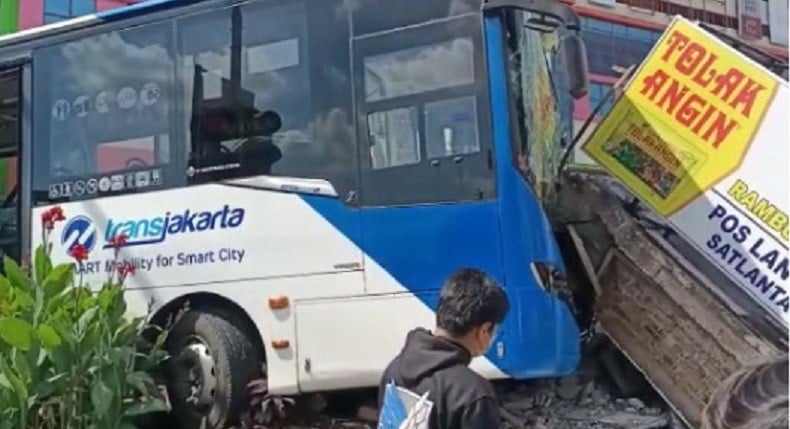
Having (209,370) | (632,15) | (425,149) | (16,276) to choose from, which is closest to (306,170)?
(425,149)

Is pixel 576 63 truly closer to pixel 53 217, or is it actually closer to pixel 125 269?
pixel 125 269

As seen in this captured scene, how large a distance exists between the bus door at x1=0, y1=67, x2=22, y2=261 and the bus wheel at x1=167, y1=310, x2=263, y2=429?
1.61 metres

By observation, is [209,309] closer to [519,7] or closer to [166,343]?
[166,343]

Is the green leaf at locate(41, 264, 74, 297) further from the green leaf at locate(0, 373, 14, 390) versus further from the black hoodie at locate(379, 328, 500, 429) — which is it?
the black hoodie at locate(379, 328, 500, 429)

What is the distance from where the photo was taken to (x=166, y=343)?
732 cm

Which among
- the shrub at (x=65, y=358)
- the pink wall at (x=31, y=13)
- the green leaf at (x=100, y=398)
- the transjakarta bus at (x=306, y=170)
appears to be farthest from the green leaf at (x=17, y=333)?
the pink wall at (x=31, y=13)

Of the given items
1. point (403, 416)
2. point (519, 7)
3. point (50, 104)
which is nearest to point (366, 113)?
point (519, 7)

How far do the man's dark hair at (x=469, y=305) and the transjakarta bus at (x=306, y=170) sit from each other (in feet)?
9.68

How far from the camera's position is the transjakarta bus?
20.6 ft

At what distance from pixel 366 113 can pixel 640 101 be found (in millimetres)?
1762

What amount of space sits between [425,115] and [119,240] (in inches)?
94.3

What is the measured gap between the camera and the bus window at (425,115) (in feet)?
20.7

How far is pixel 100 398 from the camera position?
21.1 feet

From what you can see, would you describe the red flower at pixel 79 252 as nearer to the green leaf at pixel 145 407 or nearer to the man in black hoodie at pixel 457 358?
the green leaf at pixel 145 407
